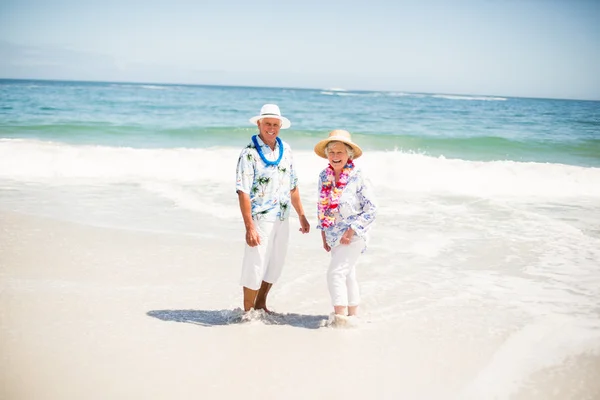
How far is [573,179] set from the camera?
12.8 metres

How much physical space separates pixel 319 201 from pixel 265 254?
614 millimetres

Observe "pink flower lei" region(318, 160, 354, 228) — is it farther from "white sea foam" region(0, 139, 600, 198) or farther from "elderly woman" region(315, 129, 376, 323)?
"white sea foam" region(0, 139, 600, 198)

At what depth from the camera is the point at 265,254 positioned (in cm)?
434

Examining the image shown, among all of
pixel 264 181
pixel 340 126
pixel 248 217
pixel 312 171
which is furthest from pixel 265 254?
pixel 340 126

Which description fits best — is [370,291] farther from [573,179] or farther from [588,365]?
[573,179]

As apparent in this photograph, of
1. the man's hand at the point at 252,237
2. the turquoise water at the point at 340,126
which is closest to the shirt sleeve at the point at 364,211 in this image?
the man's hand at the point at 252,237

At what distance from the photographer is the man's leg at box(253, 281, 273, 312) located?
4582 mm

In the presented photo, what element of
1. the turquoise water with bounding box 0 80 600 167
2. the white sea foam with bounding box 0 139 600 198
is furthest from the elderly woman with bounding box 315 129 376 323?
the turquoise water with bounding box 0 80 600 167

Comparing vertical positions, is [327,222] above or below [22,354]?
above

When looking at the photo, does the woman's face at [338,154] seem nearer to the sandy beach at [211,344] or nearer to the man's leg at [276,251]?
the man's leg at [276,251]

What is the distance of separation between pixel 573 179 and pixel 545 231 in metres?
6.05

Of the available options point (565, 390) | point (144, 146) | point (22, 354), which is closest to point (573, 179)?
point (565, 390)

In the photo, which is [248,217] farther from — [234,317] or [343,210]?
[234,317]

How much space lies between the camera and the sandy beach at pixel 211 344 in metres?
3.41
